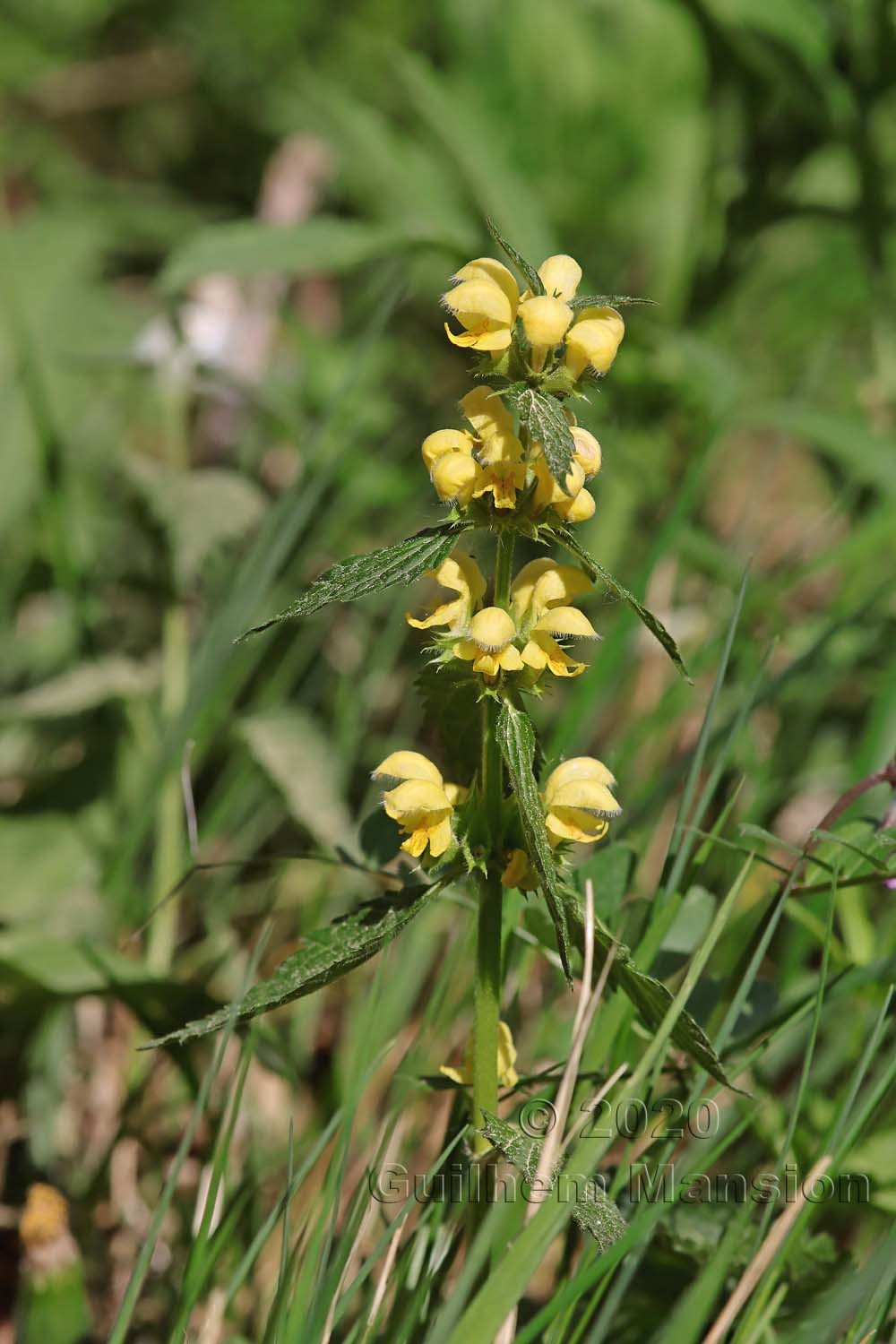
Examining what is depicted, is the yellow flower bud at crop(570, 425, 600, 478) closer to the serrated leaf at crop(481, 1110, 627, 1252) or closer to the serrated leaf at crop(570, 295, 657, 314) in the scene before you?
the serrated leaf at crop(570, 295, 657, 314)

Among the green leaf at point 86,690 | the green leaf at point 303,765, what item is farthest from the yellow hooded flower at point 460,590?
the green leaf at point 86,690

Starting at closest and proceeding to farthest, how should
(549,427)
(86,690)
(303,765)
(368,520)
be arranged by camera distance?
(549,427)
(303,765)
(86,690)
(368,520)

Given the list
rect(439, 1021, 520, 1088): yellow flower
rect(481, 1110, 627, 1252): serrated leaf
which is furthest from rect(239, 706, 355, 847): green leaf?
rect(481, 1110, 627, 1252): serrated leaf

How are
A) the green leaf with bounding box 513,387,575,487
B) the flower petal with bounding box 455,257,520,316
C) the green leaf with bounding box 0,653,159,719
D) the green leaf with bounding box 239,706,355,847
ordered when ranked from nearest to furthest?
the green leaf with bounding box 513,387,575,487, the flower petal with bounding box 455,257,520,316, the green leaf with bounding box 239,706,355,847, the green leaf with bounding box 0,653,159,719

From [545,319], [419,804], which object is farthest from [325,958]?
[545,319]

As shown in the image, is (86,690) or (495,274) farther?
(86,690)

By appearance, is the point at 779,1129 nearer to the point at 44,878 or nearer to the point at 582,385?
the point at 582,385

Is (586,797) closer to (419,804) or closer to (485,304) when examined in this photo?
(419,804)
